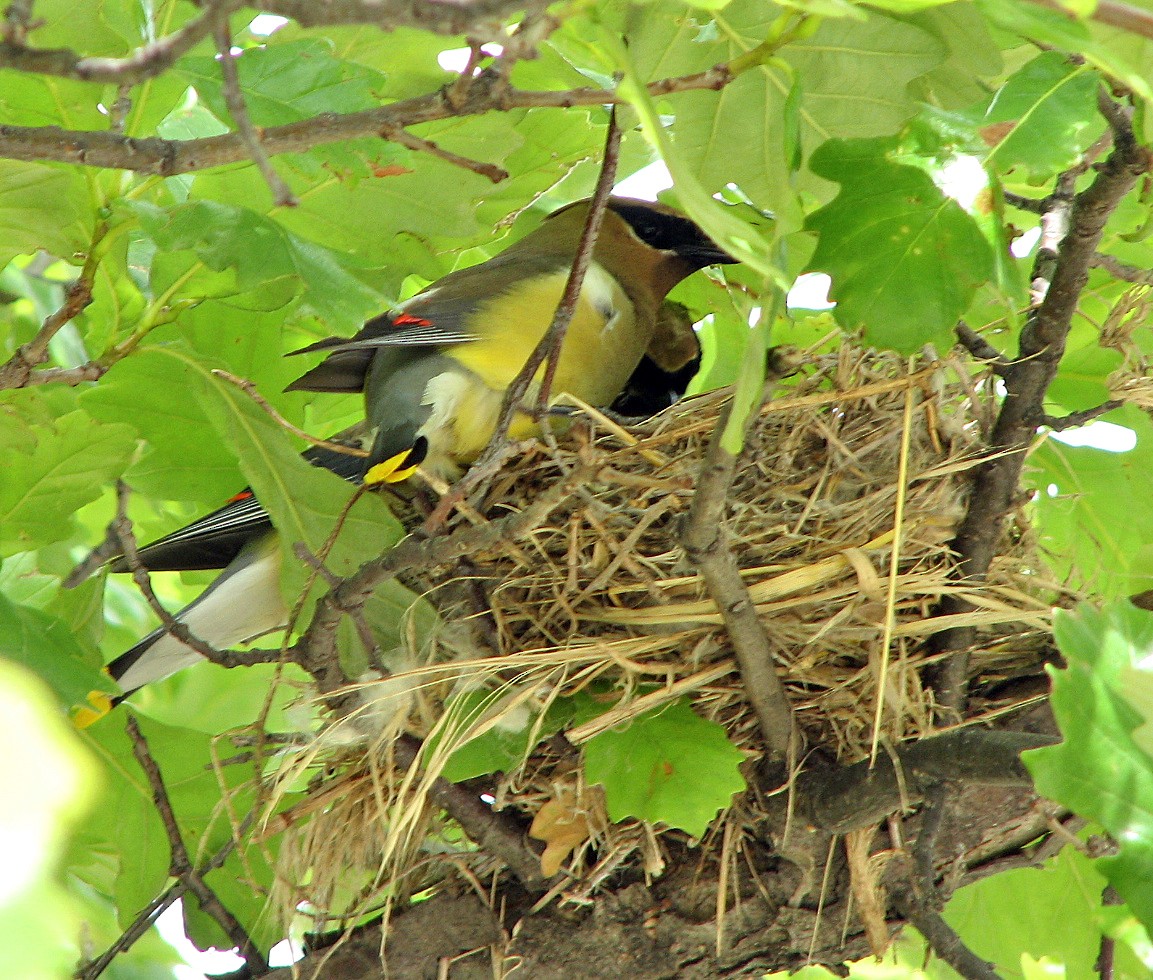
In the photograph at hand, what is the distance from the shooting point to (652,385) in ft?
13.3

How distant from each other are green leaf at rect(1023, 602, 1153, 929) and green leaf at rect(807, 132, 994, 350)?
1.92 ft

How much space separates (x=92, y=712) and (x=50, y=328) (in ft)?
3.24

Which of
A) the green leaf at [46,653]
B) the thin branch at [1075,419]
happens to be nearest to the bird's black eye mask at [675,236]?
the thin branch at [1075,419]

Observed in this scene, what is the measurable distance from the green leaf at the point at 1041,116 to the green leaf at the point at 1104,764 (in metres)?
0.74

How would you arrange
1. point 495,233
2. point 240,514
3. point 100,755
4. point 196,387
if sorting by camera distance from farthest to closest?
point 495,233
point 240,514
point 100,755
point 196,387

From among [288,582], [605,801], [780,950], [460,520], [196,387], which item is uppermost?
[196,387]

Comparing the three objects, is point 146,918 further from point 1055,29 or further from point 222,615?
point 1055,29

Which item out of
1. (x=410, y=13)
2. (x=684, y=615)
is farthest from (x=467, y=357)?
(x=410, y=13)

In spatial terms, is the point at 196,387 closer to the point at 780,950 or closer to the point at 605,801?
the point at 605,801

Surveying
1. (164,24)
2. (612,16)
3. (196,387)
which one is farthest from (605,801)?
(164,24)

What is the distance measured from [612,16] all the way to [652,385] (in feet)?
5.77

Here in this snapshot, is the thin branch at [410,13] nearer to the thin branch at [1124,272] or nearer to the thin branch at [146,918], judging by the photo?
the thin branch at [1124,272]

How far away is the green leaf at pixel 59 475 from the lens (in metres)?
3.28

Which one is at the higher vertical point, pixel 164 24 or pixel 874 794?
pixel 164 24
